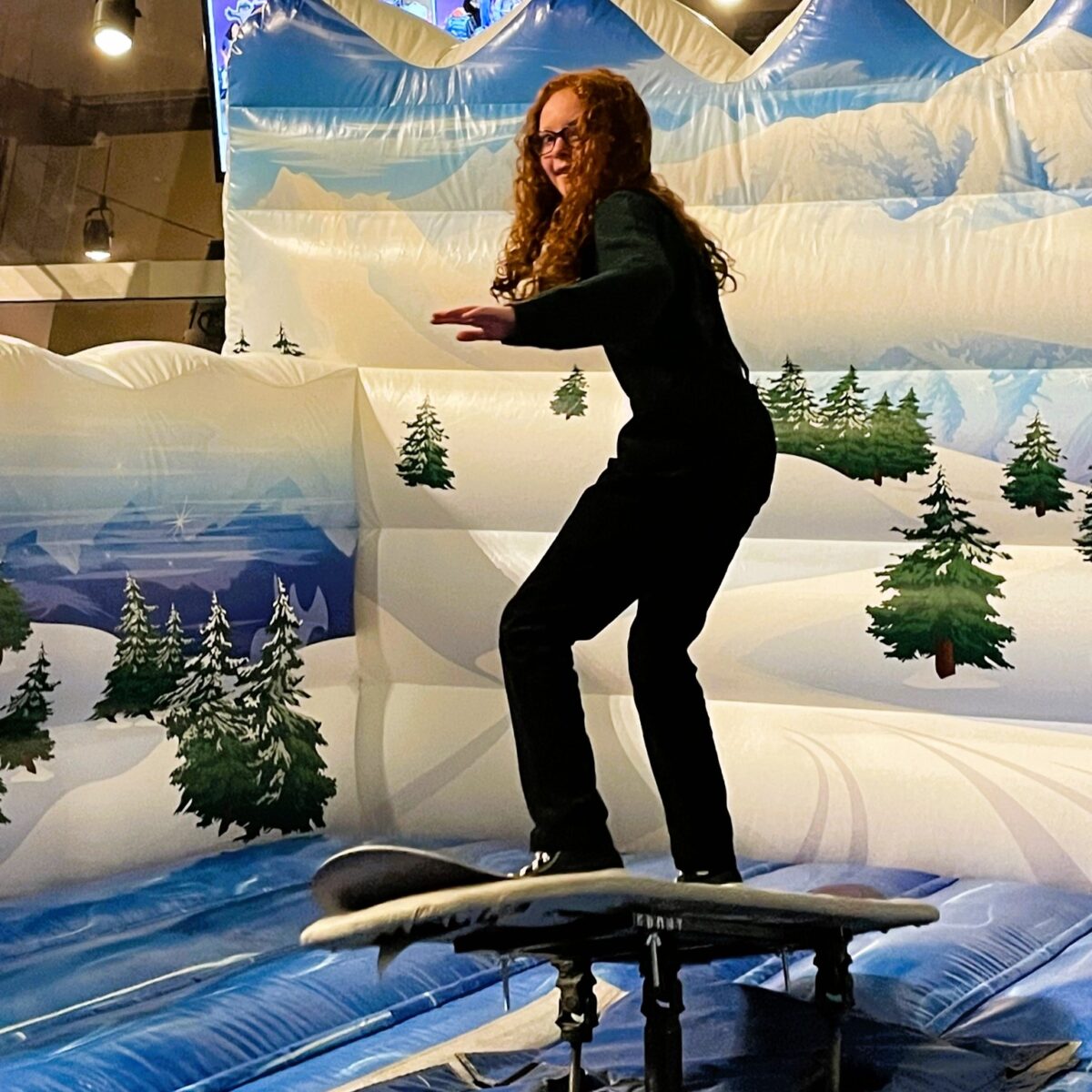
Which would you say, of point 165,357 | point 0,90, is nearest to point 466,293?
point 165,357

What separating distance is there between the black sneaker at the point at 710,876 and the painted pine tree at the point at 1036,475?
677 millimetres

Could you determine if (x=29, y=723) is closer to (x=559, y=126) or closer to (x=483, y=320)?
(x=483, y=320)

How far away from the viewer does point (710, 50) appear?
204 cm

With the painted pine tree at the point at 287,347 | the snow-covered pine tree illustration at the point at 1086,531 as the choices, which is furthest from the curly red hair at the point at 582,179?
the snow-covered pine tree illustration at the point at 1086,531

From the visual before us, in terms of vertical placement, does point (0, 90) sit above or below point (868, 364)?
above

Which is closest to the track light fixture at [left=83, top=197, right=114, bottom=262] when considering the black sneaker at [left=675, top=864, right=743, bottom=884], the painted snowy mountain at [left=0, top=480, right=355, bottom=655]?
the painted snowy mountain at [left=0, top=480, right=355, bottom=655]

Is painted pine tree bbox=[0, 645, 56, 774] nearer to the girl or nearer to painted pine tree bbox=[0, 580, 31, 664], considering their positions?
painted pine tree bbox=[0, 580, 31, 664]

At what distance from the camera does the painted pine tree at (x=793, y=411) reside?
6.47ft

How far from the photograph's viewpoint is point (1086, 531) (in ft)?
6.15

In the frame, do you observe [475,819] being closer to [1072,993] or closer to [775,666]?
[775,666]

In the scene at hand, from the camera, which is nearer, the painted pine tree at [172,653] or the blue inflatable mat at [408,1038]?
the blue inflatable mat at [408,1038]

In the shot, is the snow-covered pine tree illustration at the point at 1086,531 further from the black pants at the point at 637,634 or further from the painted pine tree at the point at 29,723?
the painted pine tree at the point at 29,723

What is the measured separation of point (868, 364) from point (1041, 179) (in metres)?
0.34

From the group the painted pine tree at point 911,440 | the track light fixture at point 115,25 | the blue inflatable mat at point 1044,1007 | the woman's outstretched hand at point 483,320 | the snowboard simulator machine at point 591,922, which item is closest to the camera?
the snowboard simulator machine at point 591,922
